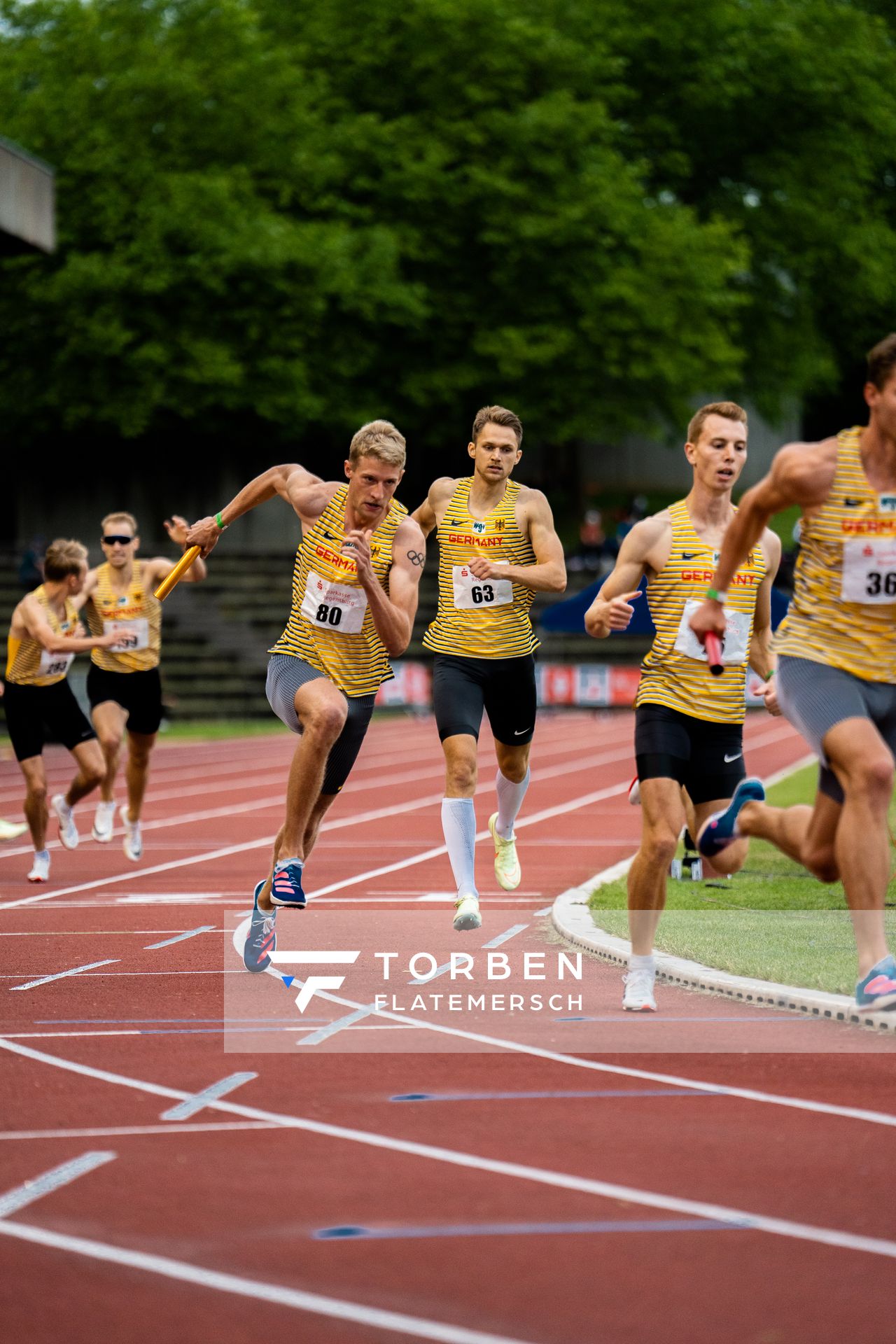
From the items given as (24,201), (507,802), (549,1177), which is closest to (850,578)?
(549,1177)

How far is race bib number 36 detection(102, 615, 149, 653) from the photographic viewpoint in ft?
45.1

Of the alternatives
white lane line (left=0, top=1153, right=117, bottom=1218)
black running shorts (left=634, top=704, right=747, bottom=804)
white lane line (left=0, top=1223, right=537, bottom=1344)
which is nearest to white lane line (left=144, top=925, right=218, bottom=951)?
black running shorts (left=634, top=704, right=747, bottom=804)

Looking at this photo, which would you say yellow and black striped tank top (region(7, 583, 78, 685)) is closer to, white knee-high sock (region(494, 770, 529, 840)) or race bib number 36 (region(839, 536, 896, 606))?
white knee-high sock (region(494, 770, 529, 840))

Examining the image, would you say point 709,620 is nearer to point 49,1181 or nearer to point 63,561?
point 49,1181

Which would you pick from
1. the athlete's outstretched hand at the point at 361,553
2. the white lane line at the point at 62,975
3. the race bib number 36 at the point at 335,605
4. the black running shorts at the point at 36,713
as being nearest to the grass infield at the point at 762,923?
the race bib number 36 at the point at 335,605

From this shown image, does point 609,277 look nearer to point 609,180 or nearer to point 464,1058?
point 609,180

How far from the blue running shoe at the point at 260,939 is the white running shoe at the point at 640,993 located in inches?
61.0

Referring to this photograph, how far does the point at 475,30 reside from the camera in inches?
1607

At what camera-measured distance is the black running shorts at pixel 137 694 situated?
1372cm

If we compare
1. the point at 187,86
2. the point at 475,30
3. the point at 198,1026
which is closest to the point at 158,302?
the point at 187,86

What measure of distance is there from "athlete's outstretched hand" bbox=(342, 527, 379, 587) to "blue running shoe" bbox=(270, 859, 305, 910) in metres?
1.13

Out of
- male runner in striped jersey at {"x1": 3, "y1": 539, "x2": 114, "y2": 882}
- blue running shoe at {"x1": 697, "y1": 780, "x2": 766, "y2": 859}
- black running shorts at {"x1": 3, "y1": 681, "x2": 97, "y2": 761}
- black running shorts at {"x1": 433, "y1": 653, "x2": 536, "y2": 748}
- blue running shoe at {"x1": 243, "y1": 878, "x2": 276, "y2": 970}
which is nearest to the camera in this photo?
blue running shoe at {"x1": 697, "y1": 780, "x2": 766, "y2": 859}

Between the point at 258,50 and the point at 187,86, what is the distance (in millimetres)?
1750

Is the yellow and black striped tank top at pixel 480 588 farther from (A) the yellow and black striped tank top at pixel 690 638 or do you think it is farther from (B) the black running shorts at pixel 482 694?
(A) the yellow and black striped tank top at pixel 690 638
